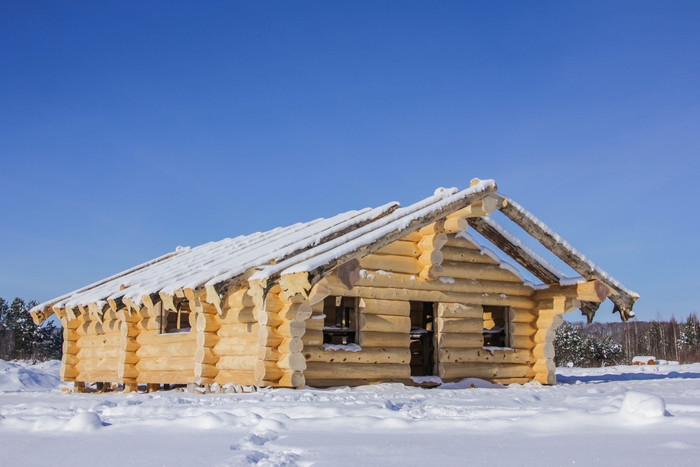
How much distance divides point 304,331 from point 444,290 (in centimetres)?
361

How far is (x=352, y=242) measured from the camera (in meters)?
9.76

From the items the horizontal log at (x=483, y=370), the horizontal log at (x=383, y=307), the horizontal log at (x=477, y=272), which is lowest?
the horizontal log at (x=483, y=370)

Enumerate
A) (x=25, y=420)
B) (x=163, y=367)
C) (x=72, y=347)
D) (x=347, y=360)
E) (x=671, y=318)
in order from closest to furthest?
(x=25, y=420) → (x=347, y=360) → (x=163, y=367) → (x=72, y=347) → (x=671, y=318)

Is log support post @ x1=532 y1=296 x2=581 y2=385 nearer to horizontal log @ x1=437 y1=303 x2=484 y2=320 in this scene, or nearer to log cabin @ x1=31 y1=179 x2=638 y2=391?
log cabin @ x1=31 y1=179 x2=638 y2=391

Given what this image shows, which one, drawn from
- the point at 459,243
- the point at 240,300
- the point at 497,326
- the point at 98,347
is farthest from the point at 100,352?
the point at 497,326

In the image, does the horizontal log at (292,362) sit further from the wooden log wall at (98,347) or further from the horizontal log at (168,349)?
the wooden log wall at (98,347)

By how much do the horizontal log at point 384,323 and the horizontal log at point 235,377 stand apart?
2.25m

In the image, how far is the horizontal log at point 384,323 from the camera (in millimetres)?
11500

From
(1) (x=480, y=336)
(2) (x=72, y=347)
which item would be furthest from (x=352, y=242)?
(2) (x=72, y=347)

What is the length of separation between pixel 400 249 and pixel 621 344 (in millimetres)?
54070

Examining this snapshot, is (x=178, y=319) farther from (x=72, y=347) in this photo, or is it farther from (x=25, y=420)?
(x=25, y=420)

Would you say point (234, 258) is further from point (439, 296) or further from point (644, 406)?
point (644, 406)

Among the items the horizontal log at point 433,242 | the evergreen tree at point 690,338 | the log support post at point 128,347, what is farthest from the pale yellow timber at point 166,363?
the evergreen tree at point 690,338

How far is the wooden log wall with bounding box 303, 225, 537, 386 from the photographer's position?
1120cm
